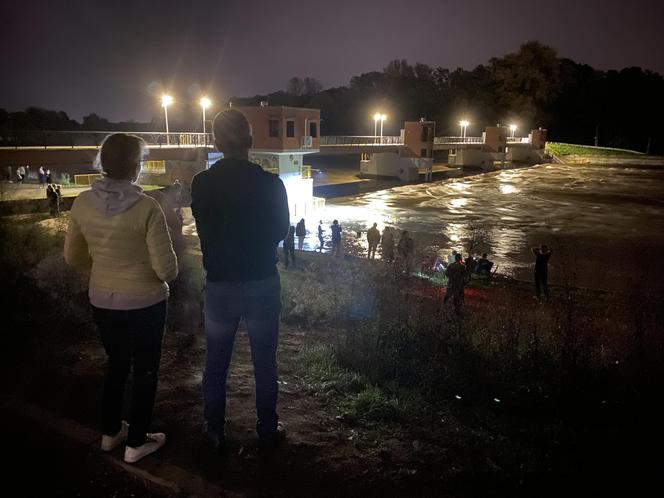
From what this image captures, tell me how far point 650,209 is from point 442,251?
2101cm

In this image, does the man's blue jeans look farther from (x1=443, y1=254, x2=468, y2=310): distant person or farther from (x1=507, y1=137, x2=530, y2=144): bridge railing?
(x1=507, y1=137, x2=530, y2=144): bridge railing

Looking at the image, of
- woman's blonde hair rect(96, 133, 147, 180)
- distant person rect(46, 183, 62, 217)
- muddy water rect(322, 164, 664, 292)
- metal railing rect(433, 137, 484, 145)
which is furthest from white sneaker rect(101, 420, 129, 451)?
metal railing rect(433, 137, 484, 145)

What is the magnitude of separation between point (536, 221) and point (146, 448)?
27.9 m

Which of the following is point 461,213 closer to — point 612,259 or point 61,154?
point 612,259

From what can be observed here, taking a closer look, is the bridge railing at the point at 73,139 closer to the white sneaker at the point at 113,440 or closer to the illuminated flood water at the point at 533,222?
the illuminated flood water at the point at 533,222

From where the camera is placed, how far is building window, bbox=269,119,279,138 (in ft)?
87.6

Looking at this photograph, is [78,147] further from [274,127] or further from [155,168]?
[155,168]

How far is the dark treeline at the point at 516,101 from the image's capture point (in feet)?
286

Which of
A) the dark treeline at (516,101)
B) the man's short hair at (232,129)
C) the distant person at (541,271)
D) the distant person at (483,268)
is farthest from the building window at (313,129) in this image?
the dark treeline at (516,101)

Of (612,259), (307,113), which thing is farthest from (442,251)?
(307,113)

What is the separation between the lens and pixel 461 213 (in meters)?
30.0

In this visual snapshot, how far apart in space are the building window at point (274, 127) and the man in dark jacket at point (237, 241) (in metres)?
24.7

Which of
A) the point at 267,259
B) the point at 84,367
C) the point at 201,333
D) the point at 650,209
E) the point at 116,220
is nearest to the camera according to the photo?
the point at 116,220

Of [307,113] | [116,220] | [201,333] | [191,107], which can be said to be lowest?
[201,333]
